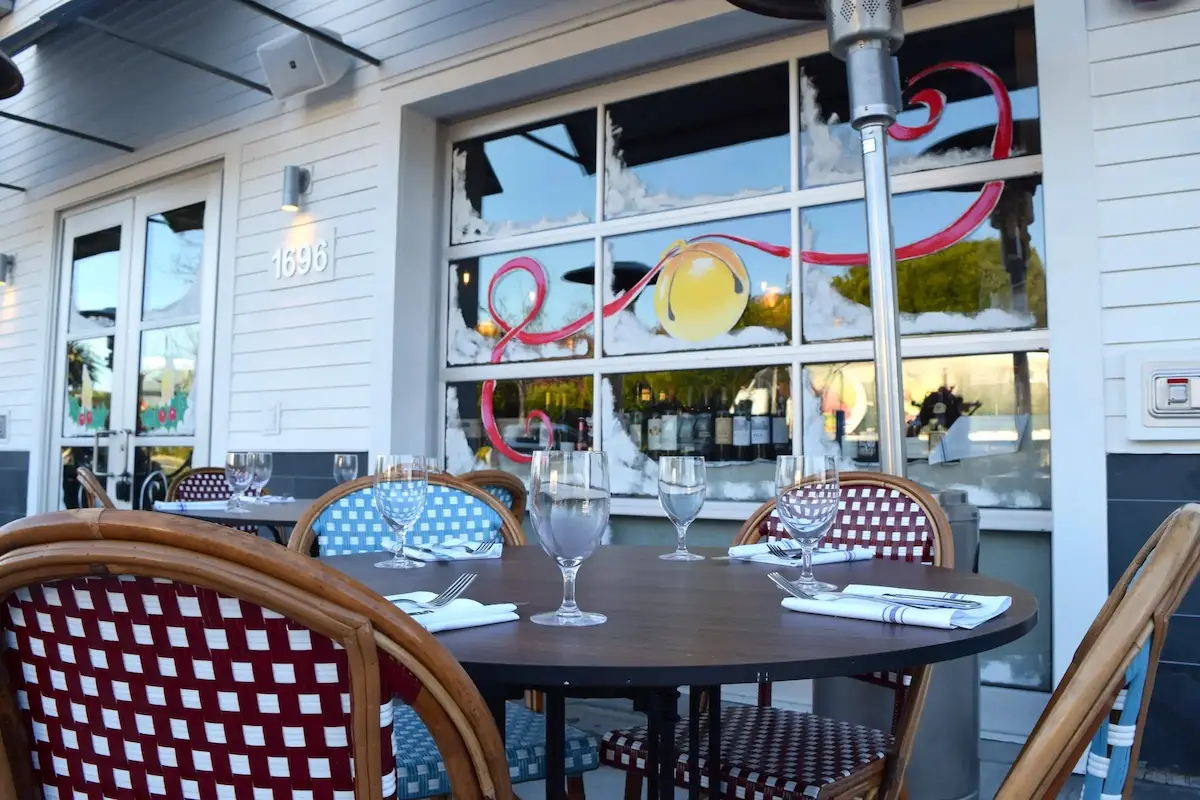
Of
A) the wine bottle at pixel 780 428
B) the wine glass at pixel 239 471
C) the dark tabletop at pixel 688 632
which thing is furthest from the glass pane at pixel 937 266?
the wine glass at pixel 239 471

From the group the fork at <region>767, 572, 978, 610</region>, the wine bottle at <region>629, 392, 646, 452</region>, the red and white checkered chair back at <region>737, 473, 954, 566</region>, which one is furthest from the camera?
the wine bottle at <region>629, 392, 646, 452</region>

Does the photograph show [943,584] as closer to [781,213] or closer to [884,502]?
[884,502]

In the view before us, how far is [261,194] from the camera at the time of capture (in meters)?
4.83

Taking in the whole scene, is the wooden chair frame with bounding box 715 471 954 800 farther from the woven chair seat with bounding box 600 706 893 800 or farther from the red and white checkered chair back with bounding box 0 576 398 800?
the red and white checkered chair back with bounding box 0 576 398 800

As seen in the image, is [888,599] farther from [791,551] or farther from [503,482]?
[503,482]

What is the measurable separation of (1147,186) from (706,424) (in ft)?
5.52

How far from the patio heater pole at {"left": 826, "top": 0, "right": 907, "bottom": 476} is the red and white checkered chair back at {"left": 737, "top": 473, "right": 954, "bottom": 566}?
0.56 m

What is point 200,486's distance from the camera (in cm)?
394

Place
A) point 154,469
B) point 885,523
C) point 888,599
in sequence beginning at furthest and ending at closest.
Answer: point 154,469 < point 885,523 < point 888,599

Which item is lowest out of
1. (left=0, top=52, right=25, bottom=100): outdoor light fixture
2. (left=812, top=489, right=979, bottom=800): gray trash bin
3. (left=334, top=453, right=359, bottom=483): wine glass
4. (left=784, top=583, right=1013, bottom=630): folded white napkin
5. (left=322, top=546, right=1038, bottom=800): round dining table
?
(left=812, top=489, right=979, bottom=800): gray trash bin

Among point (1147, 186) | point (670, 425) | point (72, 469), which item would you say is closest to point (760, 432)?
point (670, 425)

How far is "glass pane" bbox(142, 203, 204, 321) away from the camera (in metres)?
5.43

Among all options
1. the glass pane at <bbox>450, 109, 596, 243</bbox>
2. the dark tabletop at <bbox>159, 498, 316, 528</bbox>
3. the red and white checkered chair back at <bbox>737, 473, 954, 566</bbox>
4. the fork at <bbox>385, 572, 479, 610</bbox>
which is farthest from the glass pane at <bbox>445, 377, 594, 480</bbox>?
the fork at <bbox>385, 572, 479, 610</bbox>

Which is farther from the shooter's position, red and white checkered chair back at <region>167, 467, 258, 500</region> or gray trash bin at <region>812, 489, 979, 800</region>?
red and white checkered chair back at <region>167, 467, 258, 500</region>
